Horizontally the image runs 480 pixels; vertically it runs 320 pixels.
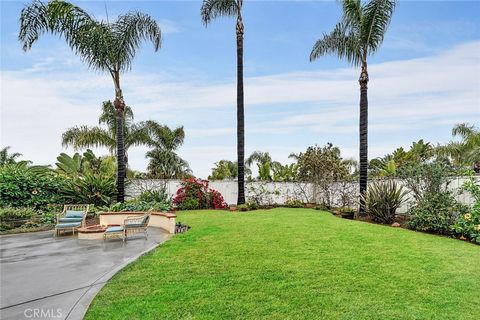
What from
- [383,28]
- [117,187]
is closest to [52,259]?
[117,187]

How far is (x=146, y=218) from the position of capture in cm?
1045

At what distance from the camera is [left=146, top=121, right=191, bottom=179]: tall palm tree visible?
24.4 metres

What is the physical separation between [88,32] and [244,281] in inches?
556

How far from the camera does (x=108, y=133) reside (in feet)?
76.5

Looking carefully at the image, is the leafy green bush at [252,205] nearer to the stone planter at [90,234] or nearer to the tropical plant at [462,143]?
the stone planter at [90,234]

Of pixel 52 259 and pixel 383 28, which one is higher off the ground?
pixel 383 28

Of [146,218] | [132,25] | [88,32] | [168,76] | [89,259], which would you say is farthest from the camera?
[168,76]

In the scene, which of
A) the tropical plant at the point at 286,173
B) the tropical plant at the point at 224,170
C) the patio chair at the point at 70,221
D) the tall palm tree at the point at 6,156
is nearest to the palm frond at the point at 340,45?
the tropical plant at the point at 286,173

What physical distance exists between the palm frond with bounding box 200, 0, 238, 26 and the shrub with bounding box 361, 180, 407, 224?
12760 mm

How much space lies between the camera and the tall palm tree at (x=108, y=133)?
882 inches

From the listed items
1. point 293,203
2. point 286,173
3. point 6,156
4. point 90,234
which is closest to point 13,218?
point 90,234

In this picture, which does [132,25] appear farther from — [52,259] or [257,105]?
[52,259]

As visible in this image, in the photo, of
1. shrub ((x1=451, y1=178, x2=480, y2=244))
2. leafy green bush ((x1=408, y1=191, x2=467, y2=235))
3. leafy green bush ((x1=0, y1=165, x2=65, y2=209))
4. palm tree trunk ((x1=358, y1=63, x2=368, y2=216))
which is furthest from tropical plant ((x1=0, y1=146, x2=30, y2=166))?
shrub ((x1=451, y1=178, x2=480, y2=244))

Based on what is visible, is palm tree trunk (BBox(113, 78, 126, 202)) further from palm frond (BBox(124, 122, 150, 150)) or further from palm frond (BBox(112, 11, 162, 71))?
palm frond (BBox(124, 122, 150, 150))
